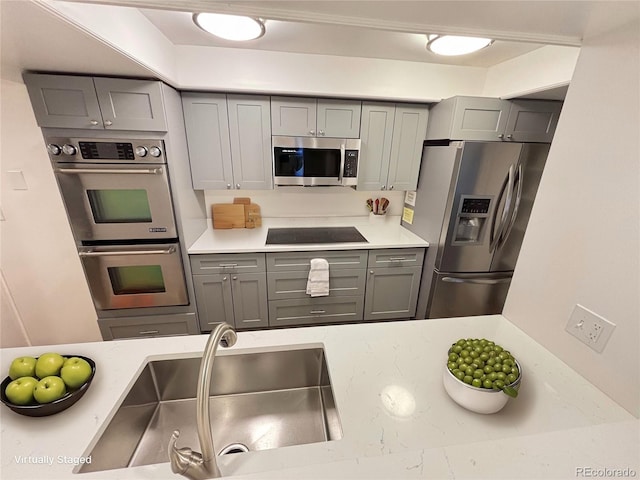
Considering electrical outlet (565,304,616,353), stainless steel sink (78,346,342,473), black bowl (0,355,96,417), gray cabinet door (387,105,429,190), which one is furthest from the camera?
gray cabinet door (387,105,429,190)

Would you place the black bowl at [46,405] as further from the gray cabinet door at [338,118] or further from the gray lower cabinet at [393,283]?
the gray cabinet door at [338,118]

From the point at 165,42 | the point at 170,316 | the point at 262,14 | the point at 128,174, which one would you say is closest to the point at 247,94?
the point at 165,42

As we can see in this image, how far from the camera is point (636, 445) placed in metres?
0.64

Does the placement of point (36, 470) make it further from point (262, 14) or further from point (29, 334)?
point (29, 334)

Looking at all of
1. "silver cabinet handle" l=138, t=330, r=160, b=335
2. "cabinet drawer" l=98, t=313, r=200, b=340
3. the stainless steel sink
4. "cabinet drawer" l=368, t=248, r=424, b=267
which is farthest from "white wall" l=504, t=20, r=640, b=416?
"silver cabinet handle" l=138, t=330, r=160, b=335

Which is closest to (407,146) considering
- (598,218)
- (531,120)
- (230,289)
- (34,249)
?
(531,120)

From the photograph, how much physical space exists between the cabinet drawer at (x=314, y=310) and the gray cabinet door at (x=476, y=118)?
1593 millimetres

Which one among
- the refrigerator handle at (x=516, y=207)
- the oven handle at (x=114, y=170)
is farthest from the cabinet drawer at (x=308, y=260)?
the refrigerator handle at (x=516, y=207)

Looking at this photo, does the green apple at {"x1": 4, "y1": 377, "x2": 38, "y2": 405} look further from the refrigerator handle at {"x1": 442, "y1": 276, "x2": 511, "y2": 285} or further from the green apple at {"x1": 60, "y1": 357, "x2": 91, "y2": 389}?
the refrigerator handle at {"x1": 442, "y1": 276, "x2": 511, "y2": 285}

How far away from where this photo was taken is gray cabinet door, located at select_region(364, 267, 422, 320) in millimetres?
2314

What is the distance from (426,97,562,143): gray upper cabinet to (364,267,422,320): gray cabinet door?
1.19m

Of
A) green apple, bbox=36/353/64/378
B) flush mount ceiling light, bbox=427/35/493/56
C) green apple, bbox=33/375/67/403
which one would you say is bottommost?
green apple, bbox=33/375/67/403

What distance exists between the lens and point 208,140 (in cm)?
205

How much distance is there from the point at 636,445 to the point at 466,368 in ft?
1.35
